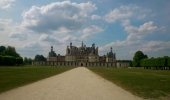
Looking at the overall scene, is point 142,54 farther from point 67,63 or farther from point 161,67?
point 67,63

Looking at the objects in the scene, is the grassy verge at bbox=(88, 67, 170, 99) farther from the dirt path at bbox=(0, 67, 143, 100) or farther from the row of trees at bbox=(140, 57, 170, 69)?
the row of trees at bbox=(140, 57, 170, 69)

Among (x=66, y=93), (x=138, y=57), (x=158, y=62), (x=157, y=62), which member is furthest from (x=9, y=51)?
(x=66, y=93)

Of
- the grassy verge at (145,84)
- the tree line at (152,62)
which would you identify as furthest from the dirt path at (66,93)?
the tree line at (152,62)

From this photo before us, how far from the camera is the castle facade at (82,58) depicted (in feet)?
424

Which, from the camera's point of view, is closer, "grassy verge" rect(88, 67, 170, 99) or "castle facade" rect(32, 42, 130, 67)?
"grassy verge" rect(88, 67, 170, 99)

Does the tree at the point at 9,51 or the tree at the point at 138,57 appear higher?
the tree at the point at 9,51

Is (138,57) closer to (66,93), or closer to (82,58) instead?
(82,58)

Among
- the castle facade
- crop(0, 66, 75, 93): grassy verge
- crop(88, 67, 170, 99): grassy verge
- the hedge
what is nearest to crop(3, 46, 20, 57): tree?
the castle facade

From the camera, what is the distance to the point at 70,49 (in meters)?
146

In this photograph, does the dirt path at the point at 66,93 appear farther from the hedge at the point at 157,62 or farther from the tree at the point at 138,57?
the tree at the point at 138,57

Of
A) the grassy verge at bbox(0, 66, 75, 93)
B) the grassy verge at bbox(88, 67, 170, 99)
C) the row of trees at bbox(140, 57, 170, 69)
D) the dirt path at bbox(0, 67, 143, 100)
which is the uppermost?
the row of trees at bbox(140, 57, 170, 69)

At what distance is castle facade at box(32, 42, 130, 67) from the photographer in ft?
424

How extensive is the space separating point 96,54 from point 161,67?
→ 72975 mm

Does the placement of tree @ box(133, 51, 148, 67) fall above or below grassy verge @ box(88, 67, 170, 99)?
above
